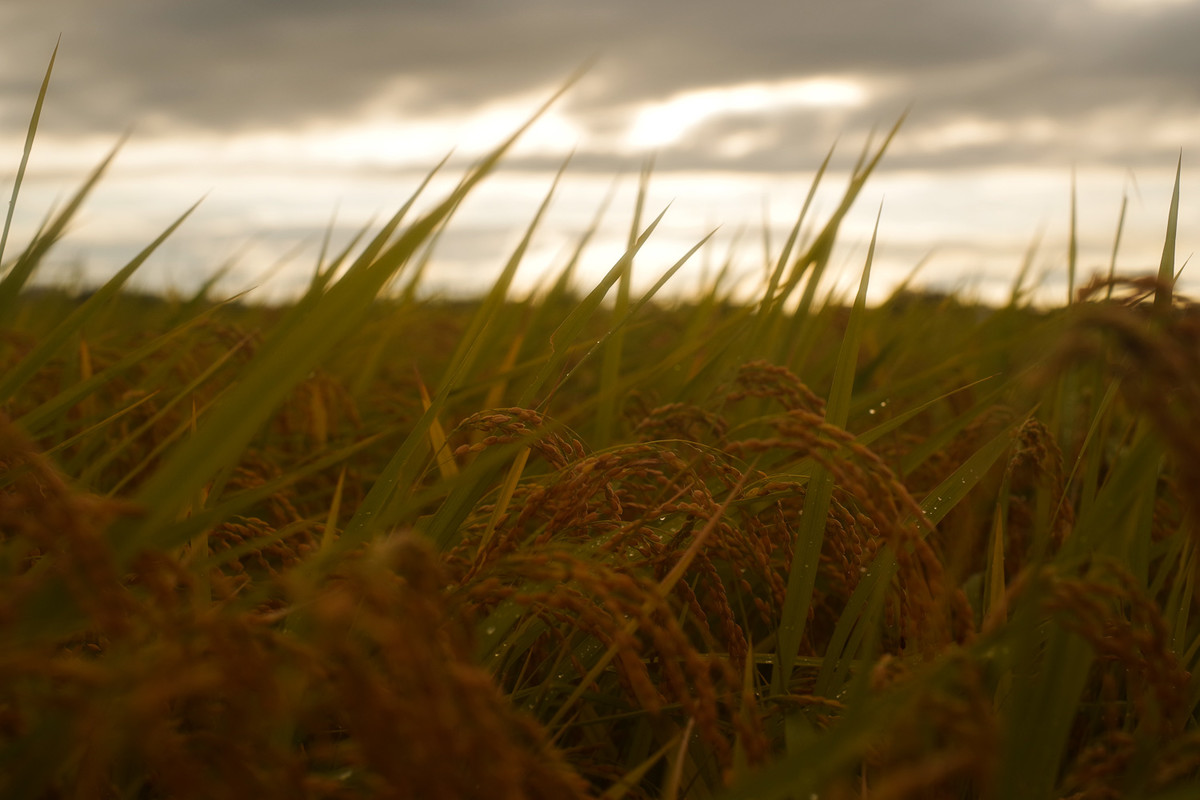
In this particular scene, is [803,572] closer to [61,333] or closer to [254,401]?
[254,401]

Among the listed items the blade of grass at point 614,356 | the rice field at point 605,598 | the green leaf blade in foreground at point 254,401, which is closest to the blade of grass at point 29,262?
the rice field at point 605,598

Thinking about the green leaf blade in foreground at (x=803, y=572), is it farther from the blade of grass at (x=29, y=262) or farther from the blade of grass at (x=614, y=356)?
the blade of grass at (x=29, y=262)

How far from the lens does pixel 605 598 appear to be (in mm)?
803

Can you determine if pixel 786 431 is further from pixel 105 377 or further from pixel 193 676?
pixel 105 377

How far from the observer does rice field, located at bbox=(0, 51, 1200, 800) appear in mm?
671

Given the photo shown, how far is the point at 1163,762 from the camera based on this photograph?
0.91 metres

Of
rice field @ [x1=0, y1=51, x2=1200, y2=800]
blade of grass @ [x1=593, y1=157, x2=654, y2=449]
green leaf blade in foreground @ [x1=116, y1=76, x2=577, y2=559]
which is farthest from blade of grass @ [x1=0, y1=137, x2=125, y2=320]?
blade of grass @ [x1=593, y1=157, x2=654, y2=449]

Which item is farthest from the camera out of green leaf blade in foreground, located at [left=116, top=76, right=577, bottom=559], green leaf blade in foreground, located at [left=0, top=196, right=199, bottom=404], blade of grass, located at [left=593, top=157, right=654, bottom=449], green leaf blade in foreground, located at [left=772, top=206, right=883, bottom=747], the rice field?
blade of grass, located at [left=593, top=157, right=654, bottom=449]

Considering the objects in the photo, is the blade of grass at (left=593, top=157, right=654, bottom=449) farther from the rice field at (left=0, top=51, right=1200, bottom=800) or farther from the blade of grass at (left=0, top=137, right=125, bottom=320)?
the blade of grass at (left=0, top=137, right=125, bottom=320)

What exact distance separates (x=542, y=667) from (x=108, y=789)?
23.7 inches

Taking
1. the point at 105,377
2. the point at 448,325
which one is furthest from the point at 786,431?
the point at 448,325

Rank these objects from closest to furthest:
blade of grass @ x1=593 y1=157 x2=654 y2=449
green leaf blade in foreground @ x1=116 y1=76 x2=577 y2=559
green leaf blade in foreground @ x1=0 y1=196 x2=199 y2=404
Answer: green leaf blade in foreground @ x1=116 y1=76 x2=577 y2=559 → green leaf blade in foreground @ x1=0 y1=196 x2=199 y2=404 → blade of grass @ x1=593 y1=157 x2=654 y2=449

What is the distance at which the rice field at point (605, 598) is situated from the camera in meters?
0.67

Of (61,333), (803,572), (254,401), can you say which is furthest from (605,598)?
(61,333)
